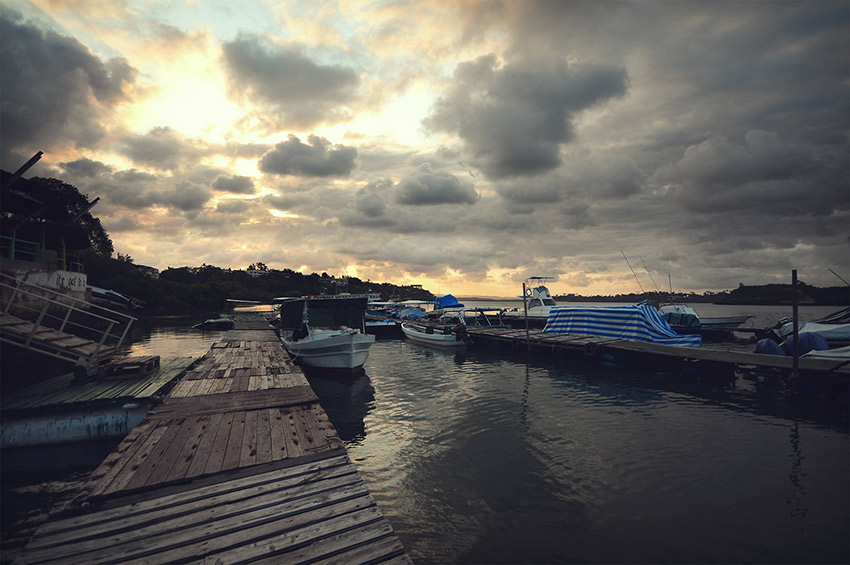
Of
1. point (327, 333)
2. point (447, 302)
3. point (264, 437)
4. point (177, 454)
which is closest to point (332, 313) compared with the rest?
point (327, 333)

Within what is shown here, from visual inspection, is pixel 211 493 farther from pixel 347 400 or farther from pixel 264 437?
pixel 347 400

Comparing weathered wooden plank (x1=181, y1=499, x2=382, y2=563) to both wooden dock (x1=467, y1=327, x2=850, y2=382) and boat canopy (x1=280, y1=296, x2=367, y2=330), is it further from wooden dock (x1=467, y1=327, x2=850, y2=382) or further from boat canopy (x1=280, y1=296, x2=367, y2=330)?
wooden dock (x1=467, y1=327, x2=850, y2=382)

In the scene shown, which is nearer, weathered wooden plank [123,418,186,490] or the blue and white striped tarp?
weathered wooden plank [123,418,186,490]

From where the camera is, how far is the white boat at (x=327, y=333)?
21672 millimetres

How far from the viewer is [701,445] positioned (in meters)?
12.0

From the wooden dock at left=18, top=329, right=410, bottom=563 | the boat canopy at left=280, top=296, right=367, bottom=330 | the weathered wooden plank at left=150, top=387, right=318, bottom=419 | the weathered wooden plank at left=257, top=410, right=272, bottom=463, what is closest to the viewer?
the wooden dock at left=18, top=329, right=410, bottom=563

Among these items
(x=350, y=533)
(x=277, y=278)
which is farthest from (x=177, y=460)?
(x=277, y=278)

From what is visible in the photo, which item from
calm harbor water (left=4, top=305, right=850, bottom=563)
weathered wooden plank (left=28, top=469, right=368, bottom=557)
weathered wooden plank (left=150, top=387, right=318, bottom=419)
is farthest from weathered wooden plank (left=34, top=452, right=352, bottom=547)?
weathered wooden plank (left=150, top=387, right=318, bottom=419)

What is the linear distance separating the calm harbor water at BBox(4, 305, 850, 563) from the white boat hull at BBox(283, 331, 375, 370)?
2120mm

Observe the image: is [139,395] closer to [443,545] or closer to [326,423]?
[326,423]

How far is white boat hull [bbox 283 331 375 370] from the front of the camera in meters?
21.5

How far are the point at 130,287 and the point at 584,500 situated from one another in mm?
102398

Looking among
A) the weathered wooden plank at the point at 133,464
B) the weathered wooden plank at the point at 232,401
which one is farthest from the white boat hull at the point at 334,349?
the weathered wooden plank at the point at 133,464

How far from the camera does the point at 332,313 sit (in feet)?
83.6
